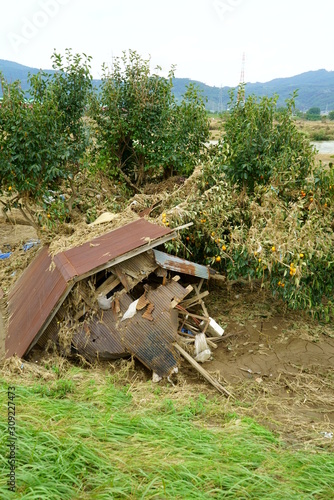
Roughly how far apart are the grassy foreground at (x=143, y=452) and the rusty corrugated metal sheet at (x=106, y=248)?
5.46ft

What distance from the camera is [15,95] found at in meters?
7.81

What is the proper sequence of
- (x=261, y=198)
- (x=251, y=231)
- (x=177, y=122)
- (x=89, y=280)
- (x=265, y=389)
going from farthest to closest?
(x=177, y=122), (x=261, y=198), (x=251, y=231), (x=89, y=280), (x=265, y=389)

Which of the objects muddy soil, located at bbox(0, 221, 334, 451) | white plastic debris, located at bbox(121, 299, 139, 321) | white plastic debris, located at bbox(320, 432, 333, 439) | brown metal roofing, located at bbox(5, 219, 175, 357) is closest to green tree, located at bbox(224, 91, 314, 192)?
brown metal roofing, located at bbox(5, 219, 175, 357)

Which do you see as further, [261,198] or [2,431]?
[261,198]

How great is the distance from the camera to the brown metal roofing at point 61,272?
5754 mm

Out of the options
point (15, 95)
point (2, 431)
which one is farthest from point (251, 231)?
point (15, 95)

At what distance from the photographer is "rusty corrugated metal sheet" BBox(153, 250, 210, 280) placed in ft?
20.5

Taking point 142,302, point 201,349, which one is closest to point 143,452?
point 142,302

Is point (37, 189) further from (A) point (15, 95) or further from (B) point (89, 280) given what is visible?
(B) point (89, 280)

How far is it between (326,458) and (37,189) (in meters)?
6.82

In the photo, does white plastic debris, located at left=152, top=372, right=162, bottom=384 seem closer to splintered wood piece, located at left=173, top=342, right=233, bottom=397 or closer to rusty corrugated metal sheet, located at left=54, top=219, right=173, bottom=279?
splintered wood piece, located at left=173, top=342, right=233, bottom=397

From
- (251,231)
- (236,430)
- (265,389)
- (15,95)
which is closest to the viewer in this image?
(236,430)

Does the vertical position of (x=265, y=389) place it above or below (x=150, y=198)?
below

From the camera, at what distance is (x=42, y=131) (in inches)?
309
